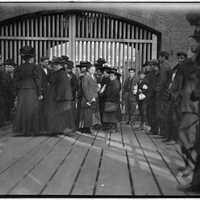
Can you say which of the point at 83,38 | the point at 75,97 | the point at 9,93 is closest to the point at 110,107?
the point at 75,97

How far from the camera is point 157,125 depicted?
7801 mm

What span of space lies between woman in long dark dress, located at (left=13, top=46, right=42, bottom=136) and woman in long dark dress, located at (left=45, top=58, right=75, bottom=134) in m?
0.30

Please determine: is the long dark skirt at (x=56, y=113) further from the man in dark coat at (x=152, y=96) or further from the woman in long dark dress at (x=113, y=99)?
the man in dark coat at (x=152, y=96)

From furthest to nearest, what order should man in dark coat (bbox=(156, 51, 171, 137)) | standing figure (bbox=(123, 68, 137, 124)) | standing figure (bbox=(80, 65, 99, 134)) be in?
standing figure (bbox=(80, 65, 99, 134)) → standing figure (bbox=(123, 68, 137, 124)) → man in dark coat (bbox=(156, 51, 171, 137))

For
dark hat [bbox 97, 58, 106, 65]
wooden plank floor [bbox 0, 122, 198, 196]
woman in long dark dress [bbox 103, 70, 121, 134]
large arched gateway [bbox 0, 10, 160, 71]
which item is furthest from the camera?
dark hat [bbox 97, 58, 106, 65]

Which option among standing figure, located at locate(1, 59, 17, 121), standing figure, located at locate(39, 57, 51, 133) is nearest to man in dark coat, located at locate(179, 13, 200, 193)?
standing figure, located at locate(39, 57, 51, 133)

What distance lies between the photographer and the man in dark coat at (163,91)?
7.09 meters

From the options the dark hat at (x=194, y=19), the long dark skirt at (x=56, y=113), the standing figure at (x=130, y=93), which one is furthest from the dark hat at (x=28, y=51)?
the dark hat at (x=194, y=19)

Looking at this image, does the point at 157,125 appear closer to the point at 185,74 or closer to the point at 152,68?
the point at 152,68

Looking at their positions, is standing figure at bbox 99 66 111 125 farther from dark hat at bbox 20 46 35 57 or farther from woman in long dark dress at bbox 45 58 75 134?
dark hat at bbox 20 46 35 57

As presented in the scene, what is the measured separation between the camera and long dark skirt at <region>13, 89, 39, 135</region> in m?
7.73

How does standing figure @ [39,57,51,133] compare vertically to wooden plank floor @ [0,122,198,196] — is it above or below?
above

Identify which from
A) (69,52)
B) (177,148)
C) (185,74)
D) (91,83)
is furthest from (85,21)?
(185,74)

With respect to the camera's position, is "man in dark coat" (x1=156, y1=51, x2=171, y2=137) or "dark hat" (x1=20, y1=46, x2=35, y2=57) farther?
"dark hat" (x1=20, y1=46, x2=35, y2=57)
